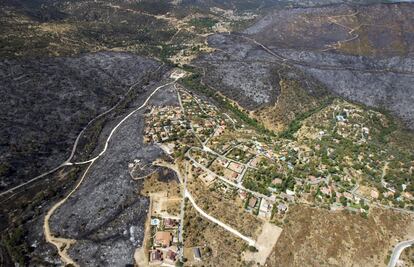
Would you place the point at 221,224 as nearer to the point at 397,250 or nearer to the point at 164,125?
the point at 397,250

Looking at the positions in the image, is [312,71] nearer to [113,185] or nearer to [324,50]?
[324,50]

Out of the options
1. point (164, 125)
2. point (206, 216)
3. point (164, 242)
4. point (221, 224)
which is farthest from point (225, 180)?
point (164, 125)

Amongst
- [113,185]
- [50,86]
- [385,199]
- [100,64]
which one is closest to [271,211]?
[385,199]

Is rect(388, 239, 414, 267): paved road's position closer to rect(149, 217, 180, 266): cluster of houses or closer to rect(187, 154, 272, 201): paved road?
rect(187, 154, 272, 201): paved road

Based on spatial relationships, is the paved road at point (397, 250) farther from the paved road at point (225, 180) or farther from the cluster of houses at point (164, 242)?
the cluster of houses at point (164, 242)

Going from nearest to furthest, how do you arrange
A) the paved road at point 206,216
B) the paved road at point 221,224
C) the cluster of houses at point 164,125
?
the paved road at point 221,224 → the paved road at point 206,216 → the cluster of houses at point 164,125

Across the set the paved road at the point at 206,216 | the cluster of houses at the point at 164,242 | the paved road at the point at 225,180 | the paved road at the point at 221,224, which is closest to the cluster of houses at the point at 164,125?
the paved road at the point at 225,180
